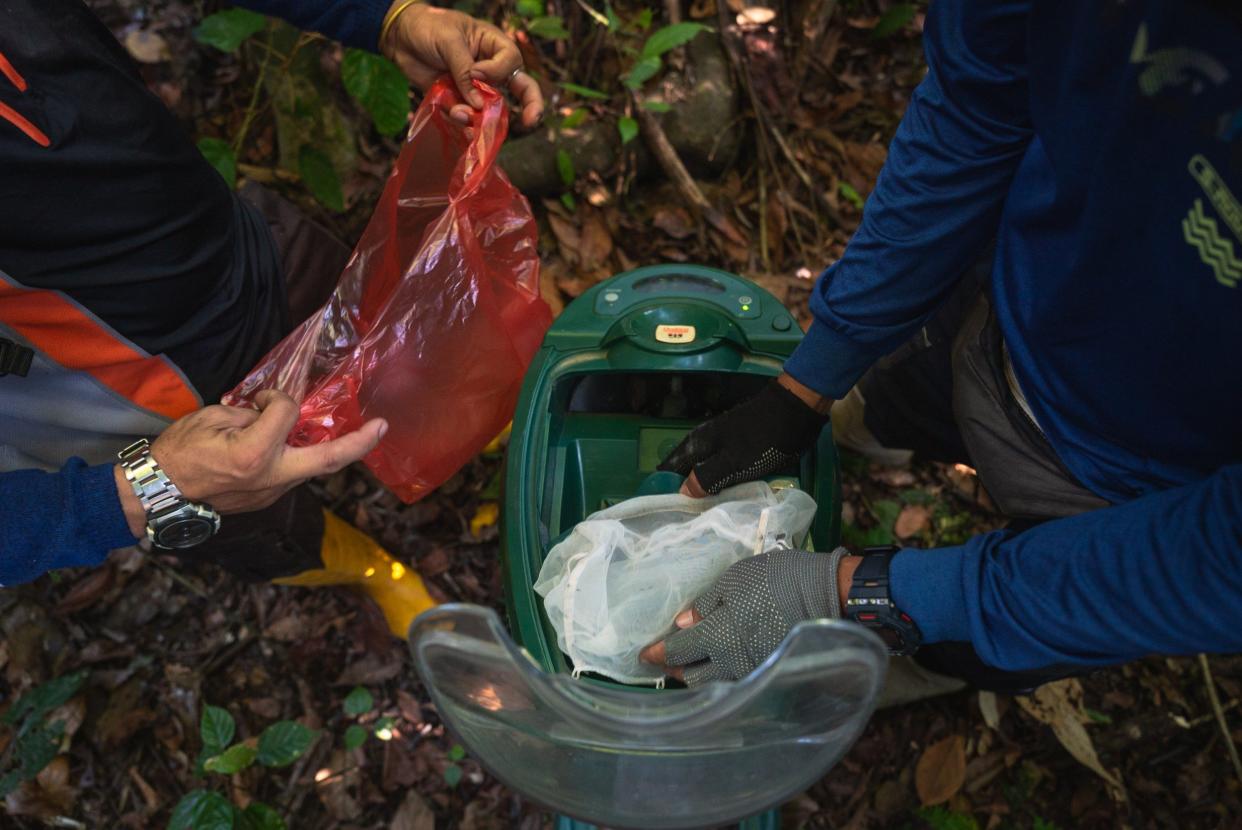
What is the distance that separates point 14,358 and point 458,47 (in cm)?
92

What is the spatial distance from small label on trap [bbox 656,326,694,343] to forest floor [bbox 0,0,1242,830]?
36.0 inches

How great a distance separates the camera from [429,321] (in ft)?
5.31

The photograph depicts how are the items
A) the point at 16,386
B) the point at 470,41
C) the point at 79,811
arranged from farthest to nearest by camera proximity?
the point at 79,811 → the point at 470,41 → the point at 16,386

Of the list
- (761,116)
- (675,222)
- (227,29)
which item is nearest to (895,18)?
(761,116)

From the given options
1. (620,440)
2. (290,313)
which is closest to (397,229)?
(290,313)

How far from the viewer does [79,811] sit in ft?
6.75

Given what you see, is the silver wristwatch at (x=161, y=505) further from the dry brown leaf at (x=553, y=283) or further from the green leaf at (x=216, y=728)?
the dry brown leaf at (x=553, y=283)

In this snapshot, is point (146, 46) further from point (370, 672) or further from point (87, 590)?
point (370, 672)

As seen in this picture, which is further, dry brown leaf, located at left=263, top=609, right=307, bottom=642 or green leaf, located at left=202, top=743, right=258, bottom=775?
dry brown leaf, located at left=263, top=609, right=307, bottom=642

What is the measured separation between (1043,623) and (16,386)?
5.19 feet

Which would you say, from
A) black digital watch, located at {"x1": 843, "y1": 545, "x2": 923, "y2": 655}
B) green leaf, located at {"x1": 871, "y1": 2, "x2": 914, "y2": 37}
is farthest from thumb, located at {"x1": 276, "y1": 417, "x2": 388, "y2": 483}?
green leaf, located at {"x1": 871, "y1": 2, "x2": 914, "y2": 37}

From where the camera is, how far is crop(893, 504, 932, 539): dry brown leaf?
2.29m

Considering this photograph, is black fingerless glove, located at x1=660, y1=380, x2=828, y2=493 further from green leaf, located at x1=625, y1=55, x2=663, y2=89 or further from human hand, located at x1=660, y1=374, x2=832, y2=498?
green leaf, located at x1=625, y1=55, x2=663, y2=89

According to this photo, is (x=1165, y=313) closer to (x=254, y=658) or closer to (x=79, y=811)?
(x=254, y=658)
